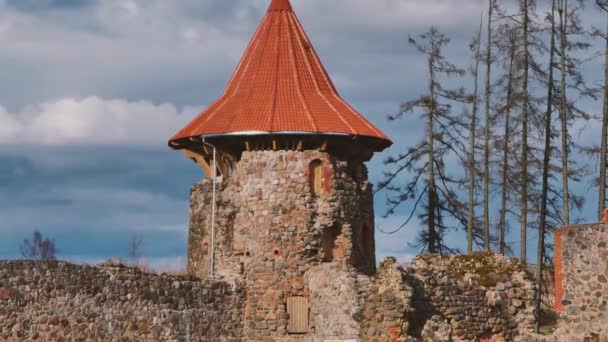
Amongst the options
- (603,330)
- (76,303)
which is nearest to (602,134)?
(603,330)

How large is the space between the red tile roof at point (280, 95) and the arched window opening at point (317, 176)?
40.4 inches

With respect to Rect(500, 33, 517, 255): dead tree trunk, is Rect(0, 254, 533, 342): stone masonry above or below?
below

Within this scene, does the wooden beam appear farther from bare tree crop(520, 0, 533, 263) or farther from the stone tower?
bare tree crop(520, 0, 533, 263)

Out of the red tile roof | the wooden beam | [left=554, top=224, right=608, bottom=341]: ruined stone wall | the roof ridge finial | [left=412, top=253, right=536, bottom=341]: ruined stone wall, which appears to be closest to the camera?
[left=554, top=224, right=608, bottom=341]: ruined stone wall

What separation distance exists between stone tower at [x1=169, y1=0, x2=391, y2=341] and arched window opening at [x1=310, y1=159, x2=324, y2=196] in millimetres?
29

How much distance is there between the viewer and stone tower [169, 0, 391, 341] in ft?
139

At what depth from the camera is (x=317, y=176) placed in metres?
43.1

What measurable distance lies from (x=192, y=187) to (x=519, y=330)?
1342 centimetres

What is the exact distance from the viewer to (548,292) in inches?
1978

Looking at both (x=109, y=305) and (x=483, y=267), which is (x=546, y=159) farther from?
(x=109, y=305)

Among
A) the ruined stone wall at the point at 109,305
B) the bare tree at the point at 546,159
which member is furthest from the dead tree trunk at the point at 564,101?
the ruined stone wall at the point at 109,305

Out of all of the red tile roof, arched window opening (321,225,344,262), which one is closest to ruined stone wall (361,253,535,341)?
arched window opening (321,225,344,262)

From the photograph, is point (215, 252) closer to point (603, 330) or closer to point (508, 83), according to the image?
point (508, 83)

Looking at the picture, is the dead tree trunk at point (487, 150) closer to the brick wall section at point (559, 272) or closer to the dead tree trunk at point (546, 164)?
the dead tree trunk at point (546, 164)
